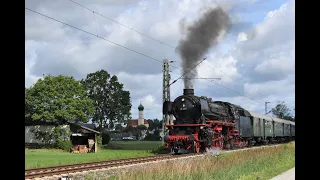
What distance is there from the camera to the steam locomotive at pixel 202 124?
24.5m

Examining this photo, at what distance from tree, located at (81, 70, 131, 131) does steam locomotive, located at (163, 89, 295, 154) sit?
44751 mm

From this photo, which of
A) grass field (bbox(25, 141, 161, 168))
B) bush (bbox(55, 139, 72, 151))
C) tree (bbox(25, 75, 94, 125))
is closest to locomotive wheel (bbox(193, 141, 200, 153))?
grass field (bbox(25, 141, 161, 168))

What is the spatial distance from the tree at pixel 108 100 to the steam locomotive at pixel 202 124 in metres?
44.8

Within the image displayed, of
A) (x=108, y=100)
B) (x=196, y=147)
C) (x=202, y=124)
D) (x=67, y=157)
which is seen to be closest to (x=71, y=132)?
(x=67, y=157)

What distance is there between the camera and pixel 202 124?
24125 millimetres


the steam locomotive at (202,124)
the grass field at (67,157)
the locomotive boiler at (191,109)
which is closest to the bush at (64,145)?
the grass field at (67,157)

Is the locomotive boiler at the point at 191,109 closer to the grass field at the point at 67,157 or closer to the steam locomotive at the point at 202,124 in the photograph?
the steam locomotive at the point at 202,124

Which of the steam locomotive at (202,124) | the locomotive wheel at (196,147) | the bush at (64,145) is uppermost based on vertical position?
the steam locomotive at (202,124)

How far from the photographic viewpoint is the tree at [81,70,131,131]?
75.6m

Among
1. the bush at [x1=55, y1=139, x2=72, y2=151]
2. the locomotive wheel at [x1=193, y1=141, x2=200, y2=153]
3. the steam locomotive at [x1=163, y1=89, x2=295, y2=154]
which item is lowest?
the bush at [x1=55, y1=139, x2=72, y2=151]

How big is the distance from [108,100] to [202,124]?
52917 mm

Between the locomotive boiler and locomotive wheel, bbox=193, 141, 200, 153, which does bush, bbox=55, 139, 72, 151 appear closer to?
the locomotive boiler

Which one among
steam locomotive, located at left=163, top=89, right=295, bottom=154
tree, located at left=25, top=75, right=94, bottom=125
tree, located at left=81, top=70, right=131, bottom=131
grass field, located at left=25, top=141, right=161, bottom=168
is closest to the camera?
grass field, located at left=25, top=141, right=161, bottom=168
